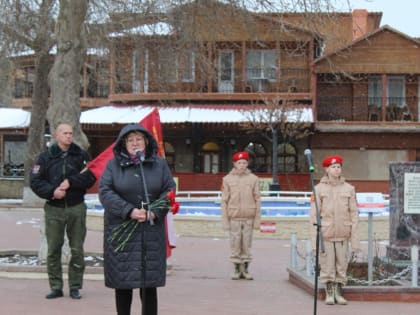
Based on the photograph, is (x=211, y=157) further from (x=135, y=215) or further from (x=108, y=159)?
(x=135, y=215)

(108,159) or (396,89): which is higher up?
(396,89)

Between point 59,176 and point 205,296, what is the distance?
2468 millimetres

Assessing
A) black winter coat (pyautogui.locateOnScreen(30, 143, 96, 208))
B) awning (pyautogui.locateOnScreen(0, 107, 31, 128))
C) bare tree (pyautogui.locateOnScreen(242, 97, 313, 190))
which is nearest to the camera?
black winter coat (pyautogui.locateOnScreen(30, 143, 96, 208))

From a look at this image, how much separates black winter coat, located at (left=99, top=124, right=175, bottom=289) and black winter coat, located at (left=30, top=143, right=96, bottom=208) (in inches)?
91.7

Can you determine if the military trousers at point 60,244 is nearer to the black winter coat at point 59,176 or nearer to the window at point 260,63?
the black winter coat at point 59,176

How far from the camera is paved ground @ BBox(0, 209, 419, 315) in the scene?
815 centimetres

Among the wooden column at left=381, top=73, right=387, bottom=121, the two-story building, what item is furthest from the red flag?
the wooden column at left=381, top=73, right=387, bottom=121


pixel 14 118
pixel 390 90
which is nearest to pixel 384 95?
pixel 390 90

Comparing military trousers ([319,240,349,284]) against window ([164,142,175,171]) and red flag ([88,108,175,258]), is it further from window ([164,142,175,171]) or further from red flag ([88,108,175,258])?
window ([164,142,175,171])

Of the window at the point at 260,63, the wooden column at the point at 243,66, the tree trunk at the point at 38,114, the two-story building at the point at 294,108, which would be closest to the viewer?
the tree trunk at the point at 38,114

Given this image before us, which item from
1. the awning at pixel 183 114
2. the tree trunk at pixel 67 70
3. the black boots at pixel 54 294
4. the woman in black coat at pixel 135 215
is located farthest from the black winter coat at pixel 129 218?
the awning at pixel 183 114

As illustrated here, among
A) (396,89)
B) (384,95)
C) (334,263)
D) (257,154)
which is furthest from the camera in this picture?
(396,89)

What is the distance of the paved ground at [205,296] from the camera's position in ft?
26.7

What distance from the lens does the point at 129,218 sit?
19.9 ft
